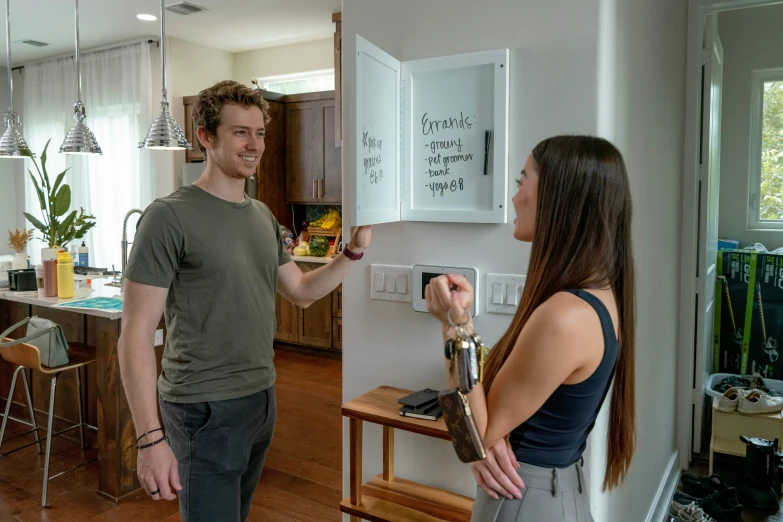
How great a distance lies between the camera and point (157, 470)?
149cm

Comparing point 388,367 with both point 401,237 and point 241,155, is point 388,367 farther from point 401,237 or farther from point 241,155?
point 241,155

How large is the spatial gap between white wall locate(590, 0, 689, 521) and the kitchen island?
215 cm

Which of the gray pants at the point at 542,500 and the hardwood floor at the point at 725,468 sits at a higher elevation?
the gray pants at the point at 542,500

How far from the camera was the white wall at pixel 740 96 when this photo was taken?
451 centimetres

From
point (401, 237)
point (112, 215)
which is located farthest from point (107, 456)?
point (112, 215)

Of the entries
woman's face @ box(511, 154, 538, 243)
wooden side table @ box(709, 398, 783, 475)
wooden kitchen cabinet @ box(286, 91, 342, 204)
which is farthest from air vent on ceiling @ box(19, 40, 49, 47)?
wooden side table @ box(709, 398, 783, 475)

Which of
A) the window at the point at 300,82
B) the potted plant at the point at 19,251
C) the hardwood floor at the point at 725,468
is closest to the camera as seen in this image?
the hardwood floor at the point at 725,468

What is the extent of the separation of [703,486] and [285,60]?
503 cm

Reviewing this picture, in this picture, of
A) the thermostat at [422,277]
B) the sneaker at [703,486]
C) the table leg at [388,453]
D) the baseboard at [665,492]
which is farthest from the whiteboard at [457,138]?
the sneaker at [703,486]

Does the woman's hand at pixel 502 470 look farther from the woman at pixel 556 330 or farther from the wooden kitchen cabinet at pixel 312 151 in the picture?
the wooden kitchen cabinet at pixel 312 151

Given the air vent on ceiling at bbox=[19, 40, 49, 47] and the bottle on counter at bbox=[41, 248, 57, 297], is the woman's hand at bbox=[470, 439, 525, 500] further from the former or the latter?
the air vent on ceiling at bbox=[19, 40, 49, 47]

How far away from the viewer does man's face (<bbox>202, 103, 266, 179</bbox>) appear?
1.66 metres

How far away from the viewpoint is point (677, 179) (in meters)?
2.96

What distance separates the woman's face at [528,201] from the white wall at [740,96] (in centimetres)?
423
